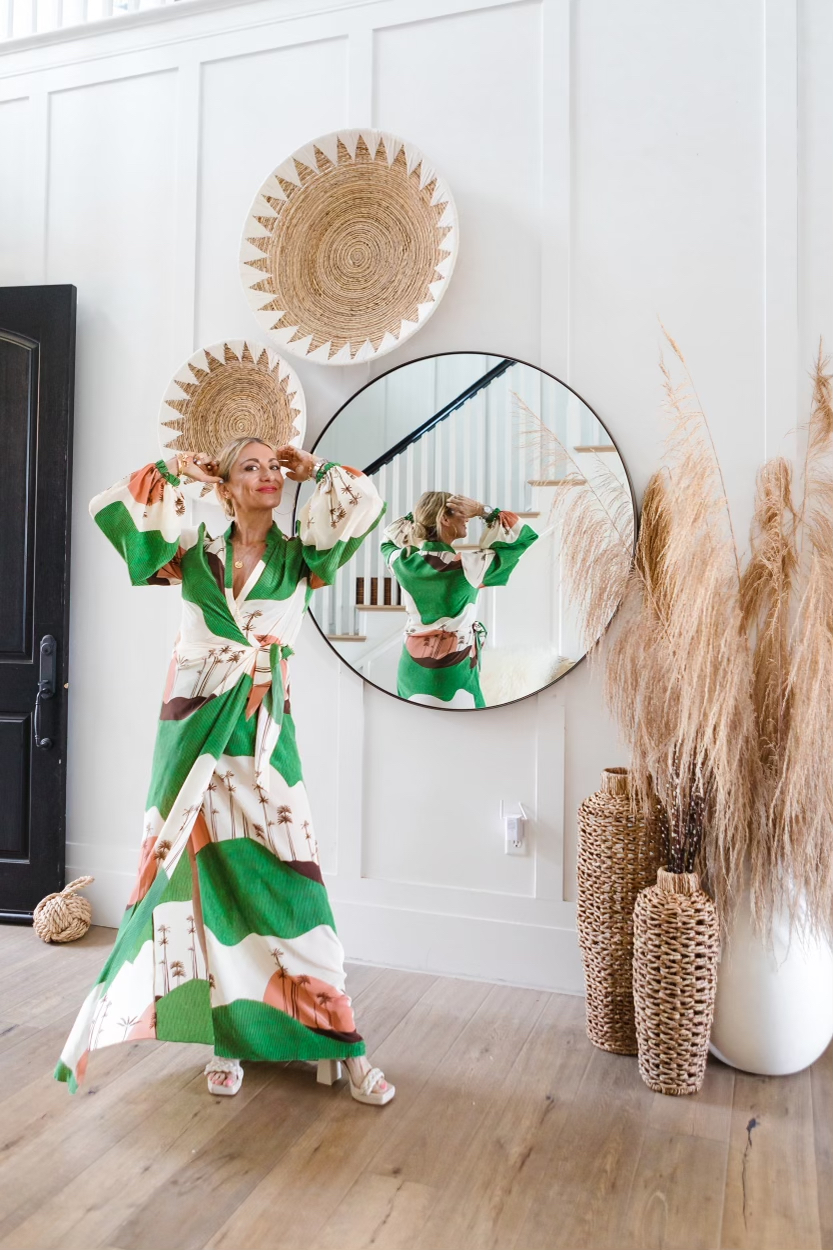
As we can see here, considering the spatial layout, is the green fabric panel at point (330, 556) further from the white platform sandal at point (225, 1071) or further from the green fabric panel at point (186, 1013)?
the white platform sandal at point (225, 1071)

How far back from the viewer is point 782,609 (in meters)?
2.20

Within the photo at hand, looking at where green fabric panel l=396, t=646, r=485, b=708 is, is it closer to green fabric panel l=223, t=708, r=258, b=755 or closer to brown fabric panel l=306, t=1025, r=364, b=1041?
green fabric panel l=223, t=708, r=258, b=755

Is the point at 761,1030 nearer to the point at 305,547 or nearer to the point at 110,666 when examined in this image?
the point at 305,547

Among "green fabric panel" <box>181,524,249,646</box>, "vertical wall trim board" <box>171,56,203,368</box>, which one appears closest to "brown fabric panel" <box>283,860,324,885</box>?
"green fabric panel" <box>181,524,249,646</box>

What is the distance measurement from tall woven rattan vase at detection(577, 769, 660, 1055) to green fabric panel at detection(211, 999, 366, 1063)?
0.64m

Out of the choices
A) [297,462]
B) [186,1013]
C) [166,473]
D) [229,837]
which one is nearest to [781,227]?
[297,462]

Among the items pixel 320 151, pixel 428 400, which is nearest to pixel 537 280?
pixel 428 400

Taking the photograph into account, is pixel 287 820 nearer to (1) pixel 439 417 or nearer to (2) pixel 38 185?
(1) pixel 439 417

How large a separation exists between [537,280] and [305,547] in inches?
47.2

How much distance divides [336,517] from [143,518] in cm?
44

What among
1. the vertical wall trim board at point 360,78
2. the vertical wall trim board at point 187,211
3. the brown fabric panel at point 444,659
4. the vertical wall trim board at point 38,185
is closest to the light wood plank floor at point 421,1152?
the brown fabric panel at point 444,659

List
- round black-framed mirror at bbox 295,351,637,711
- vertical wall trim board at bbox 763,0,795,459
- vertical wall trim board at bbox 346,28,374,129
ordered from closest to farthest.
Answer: vertical wall trim board at bbox 763,0,795,459 → round black-framed mirror at bbox 295,351,637,711 → vertical wall trim board at bbox 346,28,374,129

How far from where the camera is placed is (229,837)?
205 cm

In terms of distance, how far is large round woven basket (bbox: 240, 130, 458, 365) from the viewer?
2715 millimetres
